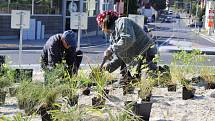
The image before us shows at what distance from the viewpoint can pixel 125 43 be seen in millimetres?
6859

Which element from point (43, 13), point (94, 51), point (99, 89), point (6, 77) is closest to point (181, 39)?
point (43, 13)

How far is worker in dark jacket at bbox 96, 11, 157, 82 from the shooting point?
686 cm

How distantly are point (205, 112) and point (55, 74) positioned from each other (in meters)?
1.91

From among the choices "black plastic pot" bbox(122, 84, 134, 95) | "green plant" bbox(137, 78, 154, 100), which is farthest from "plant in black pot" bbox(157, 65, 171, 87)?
"green plant" bbox(137, 78, 154, 100)

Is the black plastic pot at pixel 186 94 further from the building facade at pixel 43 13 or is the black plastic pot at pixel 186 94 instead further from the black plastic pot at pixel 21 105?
the building facade at pixel 43 13

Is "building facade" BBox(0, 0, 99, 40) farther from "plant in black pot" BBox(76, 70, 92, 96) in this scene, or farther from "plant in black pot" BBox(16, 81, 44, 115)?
"plant in black pot" BBox(16, 81, 44, 115)

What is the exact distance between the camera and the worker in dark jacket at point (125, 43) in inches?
270

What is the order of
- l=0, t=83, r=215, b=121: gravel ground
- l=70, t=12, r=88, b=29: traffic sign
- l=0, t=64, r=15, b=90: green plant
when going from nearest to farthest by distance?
l=0, t=83, r=215, b=121: gravel ground
l=0, t=64, r=15, b=90: green plant
l=70, t=12, r=88, b=29: traffic sign

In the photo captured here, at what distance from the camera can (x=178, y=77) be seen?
7.96m

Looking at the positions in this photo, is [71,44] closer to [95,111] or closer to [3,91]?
[3,91]

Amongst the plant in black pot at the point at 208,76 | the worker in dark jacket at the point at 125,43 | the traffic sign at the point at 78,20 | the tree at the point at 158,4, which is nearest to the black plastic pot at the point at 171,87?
the worker in dark jacket at the point at 125,43

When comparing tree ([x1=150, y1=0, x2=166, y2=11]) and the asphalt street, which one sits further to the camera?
tree ([x1=150, y1=0, x2=166, y2=11])

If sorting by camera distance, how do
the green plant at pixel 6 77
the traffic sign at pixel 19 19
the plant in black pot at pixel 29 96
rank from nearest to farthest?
1. the plant in black pot at pixel 29 96
2. the green plant at pixel 6 77
3. the traffic sign at pixel 19 19

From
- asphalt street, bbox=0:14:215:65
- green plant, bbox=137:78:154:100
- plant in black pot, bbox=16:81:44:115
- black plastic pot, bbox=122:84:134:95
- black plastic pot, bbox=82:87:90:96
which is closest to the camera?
plant in black pot, bbox=16:81:44:115
